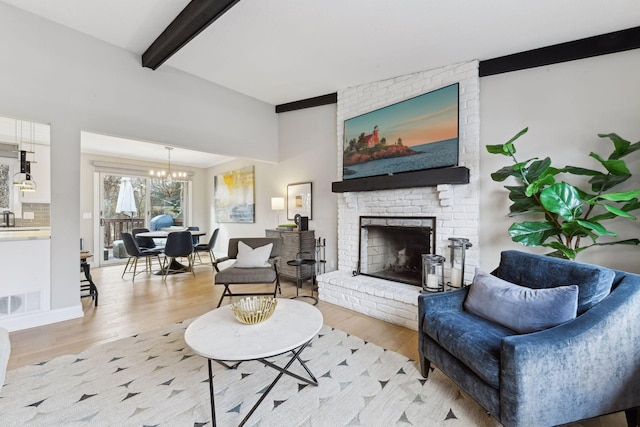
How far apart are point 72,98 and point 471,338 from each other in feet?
14.0

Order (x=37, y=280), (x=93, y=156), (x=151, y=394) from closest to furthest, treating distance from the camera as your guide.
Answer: (x=151, y=394)
(x=37, y=280)
(x=93, y=156)

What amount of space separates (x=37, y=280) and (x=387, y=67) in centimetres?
451

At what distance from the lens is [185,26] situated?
8.22 feet

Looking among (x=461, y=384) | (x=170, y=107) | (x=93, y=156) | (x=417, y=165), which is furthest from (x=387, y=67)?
(x=93, y=156)

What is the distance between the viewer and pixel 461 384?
156 cm

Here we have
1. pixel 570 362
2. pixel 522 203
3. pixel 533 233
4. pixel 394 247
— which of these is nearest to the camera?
pixel 570 362

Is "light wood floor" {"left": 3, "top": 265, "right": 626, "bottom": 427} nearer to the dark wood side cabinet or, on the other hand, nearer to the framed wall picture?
the dark wood side cabinet

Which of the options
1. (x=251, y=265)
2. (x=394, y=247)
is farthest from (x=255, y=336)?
(x=394, y=247)

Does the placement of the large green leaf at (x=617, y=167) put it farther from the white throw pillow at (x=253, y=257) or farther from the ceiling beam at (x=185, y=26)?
the white throw pillow at (x=253, y=257)

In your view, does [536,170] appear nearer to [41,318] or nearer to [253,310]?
[253,310]

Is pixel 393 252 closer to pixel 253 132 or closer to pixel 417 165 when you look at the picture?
pixel 417 165

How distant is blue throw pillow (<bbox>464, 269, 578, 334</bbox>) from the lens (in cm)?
146

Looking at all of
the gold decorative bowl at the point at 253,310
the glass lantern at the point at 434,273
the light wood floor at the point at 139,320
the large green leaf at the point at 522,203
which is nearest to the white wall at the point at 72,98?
the light wood floor at the point at 139,320

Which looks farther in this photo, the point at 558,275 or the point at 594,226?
the point at 594,226
